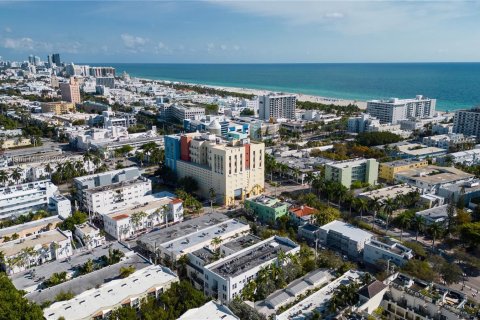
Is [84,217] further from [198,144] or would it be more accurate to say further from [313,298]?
[313,298]

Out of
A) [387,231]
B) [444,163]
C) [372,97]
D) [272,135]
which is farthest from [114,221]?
[372,97]

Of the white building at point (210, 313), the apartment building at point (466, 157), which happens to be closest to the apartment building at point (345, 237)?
the white building at point (210, 313)

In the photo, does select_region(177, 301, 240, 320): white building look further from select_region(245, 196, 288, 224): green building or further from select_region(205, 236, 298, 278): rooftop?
select_region(245, 196, 288, 224): green building

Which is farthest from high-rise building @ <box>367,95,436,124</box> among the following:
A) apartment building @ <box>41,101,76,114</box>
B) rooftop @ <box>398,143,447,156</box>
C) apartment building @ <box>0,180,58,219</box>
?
apartment building @ <box>41,101,76,114</box>

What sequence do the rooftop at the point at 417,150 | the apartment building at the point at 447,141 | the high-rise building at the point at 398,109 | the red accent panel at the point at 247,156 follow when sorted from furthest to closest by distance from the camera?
the high-rise building at the point at 398,109, the apartment building at the point at 447,141, the rooftop at the point at 417,150, the red accent panel at the point at 247,156

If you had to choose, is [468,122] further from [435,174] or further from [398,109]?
[435,174]

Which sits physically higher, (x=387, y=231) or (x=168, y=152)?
(x=168, y=152)

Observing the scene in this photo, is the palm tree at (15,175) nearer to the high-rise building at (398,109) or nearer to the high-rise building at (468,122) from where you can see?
the high-rise building at (398,109)

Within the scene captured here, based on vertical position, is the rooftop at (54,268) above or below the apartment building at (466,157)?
below
